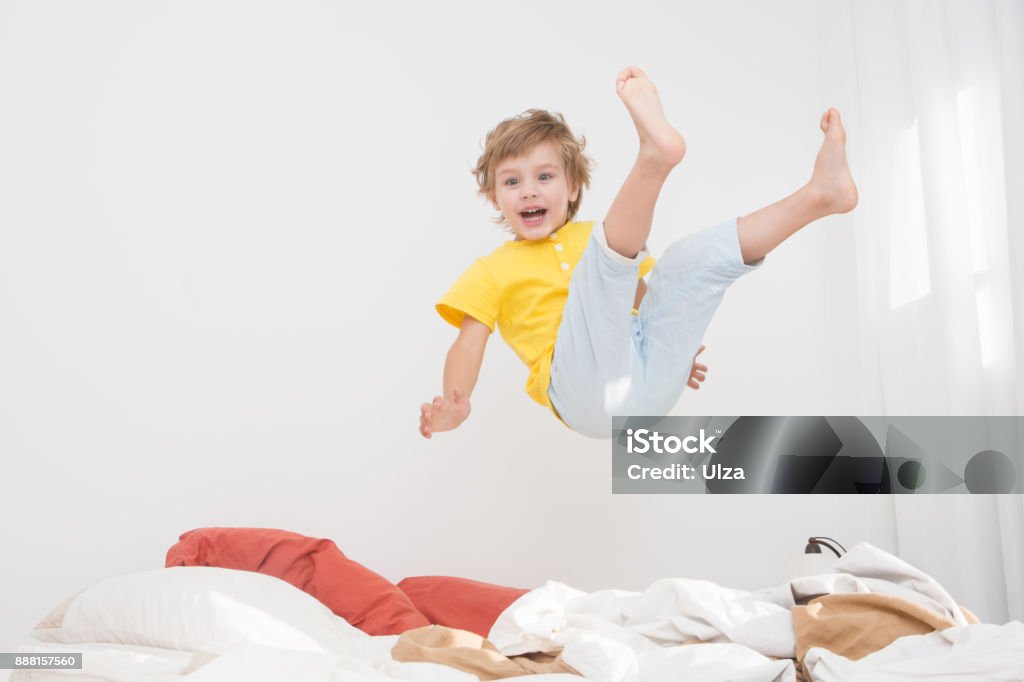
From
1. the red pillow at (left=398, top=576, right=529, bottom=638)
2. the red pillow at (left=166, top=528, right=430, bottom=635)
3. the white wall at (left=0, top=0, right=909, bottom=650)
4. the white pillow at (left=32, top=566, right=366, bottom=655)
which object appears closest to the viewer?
the white pillow at (left=32, top=566, right=366, bottom=655)

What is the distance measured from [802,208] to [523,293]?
0.70m

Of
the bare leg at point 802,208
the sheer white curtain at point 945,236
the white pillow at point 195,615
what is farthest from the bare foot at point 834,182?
the white pillow at point 195,615

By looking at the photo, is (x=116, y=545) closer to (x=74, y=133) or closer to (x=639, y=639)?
(x=74, y=133)


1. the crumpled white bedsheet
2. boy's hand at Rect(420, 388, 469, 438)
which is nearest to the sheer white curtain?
the crumpled white bedsheet

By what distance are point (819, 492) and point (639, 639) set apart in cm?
168

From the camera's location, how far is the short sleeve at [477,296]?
2.24 metres

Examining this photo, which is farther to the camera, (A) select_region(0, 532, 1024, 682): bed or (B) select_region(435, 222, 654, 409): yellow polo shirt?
(B) select_region(435, 222, 654, 409): yellow polo shirt

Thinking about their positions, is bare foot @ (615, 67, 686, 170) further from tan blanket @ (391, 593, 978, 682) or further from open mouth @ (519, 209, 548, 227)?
tan blanket @ (391, 593, 978, 682)

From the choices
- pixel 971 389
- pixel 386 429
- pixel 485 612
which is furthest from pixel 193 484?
pixel 971 389

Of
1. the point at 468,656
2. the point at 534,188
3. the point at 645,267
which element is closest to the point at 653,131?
the point at 534,188

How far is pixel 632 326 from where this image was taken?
2033 mm

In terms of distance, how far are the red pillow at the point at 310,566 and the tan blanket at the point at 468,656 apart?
379 mm

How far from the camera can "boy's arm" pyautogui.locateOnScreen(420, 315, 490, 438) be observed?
202 cm

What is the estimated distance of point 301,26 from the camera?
2.99 m
